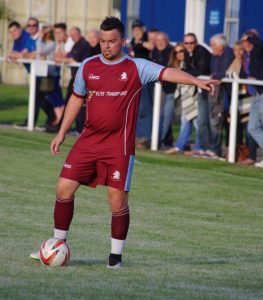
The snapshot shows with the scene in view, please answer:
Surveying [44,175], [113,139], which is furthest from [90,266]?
[44,175]

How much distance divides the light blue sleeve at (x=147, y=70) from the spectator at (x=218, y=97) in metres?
9.39

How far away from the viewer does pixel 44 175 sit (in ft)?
53.1

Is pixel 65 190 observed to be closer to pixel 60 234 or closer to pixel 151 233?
pixel 60 234

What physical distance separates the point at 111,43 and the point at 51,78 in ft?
45.3

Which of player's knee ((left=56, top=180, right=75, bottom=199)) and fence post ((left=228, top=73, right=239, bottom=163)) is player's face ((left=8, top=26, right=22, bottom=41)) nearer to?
fence post ((left=228, top=73, right=239, bottom=163))

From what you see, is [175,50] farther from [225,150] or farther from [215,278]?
[215,278]

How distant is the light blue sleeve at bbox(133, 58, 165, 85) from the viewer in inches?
364

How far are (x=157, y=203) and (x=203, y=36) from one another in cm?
1316

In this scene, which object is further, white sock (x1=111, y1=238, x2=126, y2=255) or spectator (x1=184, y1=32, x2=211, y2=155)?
spectator (x1=184, y1=32, x2=211, y2=155)

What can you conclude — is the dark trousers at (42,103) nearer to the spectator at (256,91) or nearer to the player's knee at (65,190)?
the spectator at (256,91)

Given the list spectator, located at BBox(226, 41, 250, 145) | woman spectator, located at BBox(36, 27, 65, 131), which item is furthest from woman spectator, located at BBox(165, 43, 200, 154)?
woman spectator, located at BBox(36, 27, 65, 131)

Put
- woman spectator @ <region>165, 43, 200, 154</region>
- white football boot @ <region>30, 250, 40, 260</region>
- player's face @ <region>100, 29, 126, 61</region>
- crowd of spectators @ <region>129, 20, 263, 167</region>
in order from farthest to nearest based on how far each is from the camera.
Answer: woman spectator @ <region>165, 43, 200, 154</region>
crowd of spectators @ <region>129, 20, 263, 167</region>
white football boot @ <region>30, 250, 40, 260</region>
player's face @ <region>100, 29, 126, 61</region>

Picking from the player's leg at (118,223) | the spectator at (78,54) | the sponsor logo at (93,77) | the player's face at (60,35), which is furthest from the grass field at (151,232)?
the player's face at (60,35)

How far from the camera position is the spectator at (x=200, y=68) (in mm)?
19172
